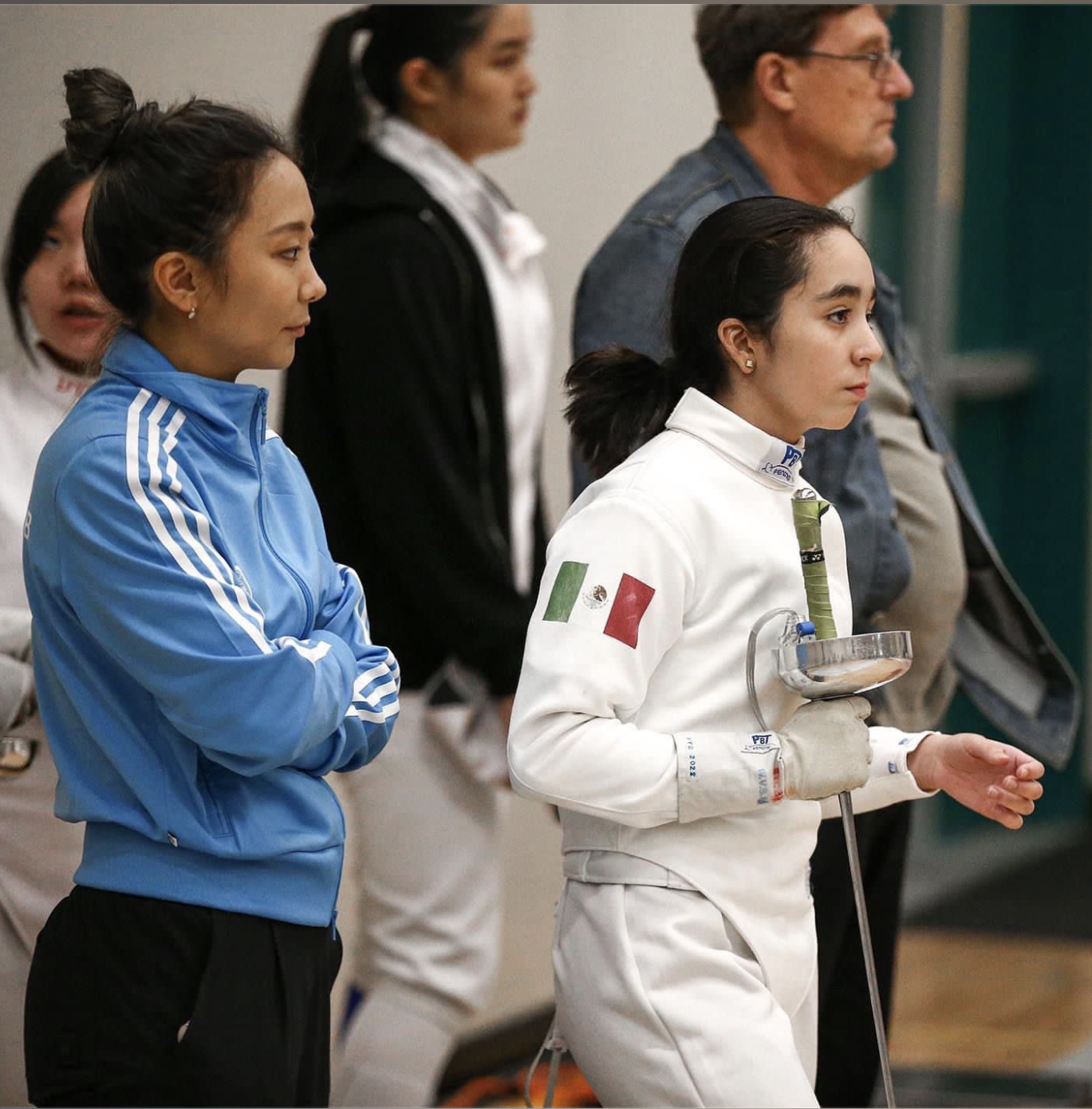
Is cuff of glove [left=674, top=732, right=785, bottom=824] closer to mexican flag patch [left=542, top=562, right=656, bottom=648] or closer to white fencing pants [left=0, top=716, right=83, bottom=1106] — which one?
mexican flag patch [left=542, top=562, right=656, bottom=648]

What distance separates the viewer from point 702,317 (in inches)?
73.2

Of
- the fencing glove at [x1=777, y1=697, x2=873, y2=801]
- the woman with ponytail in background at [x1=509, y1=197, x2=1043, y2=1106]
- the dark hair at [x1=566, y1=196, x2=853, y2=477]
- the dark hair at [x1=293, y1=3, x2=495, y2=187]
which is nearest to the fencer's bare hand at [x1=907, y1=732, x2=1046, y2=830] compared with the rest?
the woman with ponytail in background at [x1=509, y1=197, x2=1043, y2=1106]

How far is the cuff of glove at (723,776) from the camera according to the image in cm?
168

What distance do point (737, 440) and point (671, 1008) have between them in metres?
0.55

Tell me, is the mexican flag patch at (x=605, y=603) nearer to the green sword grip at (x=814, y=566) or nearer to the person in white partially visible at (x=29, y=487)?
the green sword grip at (x=814, y=566)

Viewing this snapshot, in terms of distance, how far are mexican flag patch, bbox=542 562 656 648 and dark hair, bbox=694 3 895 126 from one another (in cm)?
100

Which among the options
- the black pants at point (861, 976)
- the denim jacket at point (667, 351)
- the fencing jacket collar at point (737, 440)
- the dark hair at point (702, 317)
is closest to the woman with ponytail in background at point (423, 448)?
the denim jacket at point (667, 351)

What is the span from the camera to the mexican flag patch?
5.52 ft

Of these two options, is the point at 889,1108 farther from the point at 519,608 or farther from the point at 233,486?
the point at 519,608

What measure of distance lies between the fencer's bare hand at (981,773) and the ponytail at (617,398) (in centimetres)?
43

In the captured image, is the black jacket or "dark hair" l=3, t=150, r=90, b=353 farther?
the black jacket

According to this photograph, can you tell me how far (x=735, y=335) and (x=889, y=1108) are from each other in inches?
30.5

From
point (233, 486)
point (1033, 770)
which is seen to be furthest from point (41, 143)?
point (1033, 770)

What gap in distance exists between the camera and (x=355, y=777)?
2918 mm
